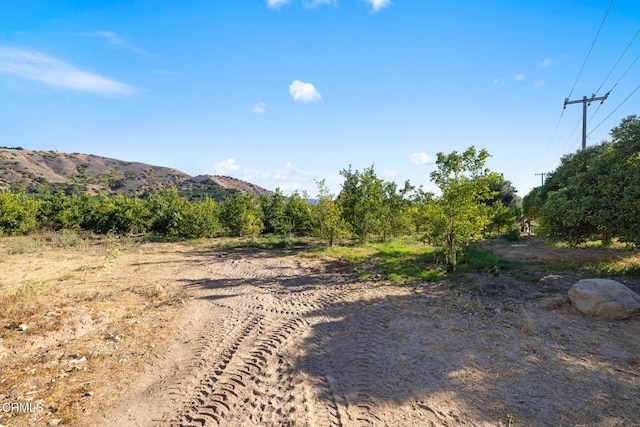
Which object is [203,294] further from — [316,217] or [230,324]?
[316,217]

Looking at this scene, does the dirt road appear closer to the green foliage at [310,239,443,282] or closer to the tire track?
the tire track

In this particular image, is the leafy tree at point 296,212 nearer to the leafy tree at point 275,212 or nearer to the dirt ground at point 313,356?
the leafy tree at point 275,212

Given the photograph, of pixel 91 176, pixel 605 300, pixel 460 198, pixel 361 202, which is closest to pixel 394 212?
pixel 361 202

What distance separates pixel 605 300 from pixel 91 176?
94.8 metres

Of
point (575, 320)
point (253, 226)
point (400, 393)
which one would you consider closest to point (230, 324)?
point (400, 393)

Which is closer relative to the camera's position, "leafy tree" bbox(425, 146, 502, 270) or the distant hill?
"leafy tree" bbox(425, 146, 502, 270)

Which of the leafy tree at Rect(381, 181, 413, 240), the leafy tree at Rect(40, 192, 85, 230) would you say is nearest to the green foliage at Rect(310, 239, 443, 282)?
the leafy tree at Rect(381, 181, 413, 240)

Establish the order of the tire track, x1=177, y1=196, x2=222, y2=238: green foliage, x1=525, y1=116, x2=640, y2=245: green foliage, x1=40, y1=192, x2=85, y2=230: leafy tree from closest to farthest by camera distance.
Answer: the tire track < x1=525, y1=116, x2=640, y2=245: green foliage < x1=177, y1=196, x2=222, y2=238: green foliage < x1=40, y1=192, x2=85, y2=230: leafy tree

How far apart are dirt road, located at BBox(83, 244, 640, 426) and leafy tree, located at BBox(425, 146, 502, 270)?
2.35 metres

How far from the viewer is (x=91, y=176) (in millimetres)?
73125

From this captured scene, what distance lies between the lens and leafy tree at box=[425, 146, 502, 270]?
897 cm

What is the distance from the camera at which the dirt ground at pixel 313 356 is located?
11.1 ft

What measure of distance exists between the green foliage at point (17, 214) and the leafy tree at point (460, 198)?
86.7ft

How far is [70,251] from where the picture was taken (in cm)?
1451
